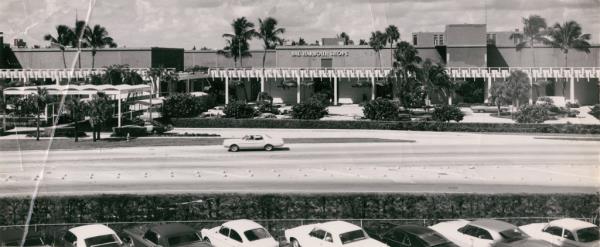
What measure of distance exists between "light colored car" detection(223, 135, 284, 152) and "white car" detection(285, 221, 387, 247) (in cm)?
2247

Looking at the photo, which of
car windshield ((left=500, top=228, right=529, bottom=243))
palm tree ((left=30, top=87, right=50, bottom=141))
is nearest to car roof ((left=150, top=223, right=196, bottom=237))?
car windshield ((left=500, top=228, right=529, bottom=243))

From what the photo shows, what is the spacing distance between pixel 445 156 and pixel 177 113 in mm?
27910

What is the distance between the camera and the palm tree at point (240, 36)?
85.8m

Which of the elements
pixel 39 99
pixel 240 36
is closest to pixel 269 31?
pixel 240 36

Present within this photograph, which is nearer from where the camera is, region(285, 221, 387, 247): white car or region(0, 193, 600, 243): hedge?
region(285, 221, 387, 247): white car

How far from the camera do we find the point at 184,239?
18.7 meters

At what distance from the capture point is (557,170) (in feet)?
112

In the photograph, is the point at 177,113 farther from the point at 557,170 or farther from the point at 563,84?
the point at 563,84

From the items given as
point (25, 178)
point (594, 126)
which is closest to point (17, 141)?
point (25, 178)

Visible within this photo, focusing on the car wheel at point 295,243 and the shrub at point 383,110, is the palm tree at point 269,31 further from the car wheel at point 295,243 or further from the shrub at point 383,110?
the car wheel at point 295,243

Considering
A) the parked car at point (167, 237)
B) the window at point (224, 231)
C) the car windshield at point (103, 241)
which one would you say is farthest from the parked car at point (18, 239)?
the window at point (224, 231)

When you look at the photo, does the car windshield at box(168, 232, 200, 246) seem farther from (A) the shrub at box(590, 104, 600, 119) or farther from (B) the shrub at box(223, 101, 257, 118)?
(A) the shrub at box(590, 104, 600, 119)

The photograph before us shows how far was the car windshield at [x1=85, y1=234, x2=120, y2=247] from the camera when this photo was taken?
59.9 ft

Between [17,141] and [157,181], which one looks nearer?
[157,181]
